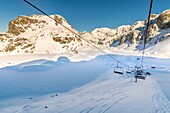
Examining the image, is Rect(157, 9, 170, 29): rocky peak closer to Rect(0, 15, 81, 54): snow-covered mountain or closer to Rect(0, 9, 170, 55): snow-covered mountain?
Rect(0, 9, 170, 55): snow-covered mountain

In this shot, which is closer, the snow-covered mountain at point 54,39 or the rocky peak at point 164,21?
the snow-covered mountain at point 54,39

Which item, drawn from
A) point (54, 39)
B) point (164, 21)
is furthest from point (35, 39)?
point (164, 21)

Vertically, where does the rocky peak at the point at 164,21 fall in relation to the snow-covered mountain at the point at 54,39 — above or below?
above

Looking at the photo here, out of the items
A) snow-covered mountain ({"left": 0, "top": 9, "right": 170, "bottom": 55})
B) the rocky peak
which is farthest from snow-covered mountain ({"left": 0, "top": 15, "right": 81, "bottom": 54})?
the rocky peak

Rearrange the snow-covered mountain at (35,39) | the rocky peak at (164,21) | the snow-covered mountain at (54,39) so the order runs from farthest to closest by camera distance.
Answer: the rocky peak at (164,21) → the snow-covered mountain at (35,39) → the snow-covered mountain at (54,39)

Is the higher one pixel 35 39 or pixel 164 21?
pixel 164 21

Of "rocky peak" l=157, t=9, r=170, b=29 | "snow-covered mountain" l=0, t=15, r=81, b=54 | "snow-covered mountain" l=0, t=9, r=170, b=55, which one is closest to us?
"snow-covered mountain" l=0, t=9, r=170, b=55

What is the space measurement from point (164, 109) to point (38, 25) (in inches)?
5947

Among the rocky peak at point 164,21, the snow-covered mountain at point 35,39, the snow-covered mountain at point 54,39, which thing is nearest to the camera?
the snow-covered mountain at point 54,39

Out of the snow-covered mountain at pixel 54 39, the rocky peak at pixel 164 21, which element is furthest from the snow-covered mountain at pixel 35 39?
the rocky peak at pixel 164 21

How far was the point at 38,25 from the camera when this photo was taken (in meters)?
147

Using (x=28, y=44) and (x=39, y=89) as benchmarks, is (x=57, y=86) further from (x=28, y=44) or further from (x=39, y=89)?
(x=28, y=44)

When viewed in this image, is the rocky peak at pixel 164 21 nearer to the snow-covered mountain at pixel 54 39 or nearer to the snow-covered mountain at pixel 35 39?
the snow-covered mountain at pixel 54 39

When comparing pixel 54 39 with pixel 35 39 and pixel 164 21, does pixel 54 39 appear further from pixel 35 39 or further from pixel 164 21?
pixel 164 21
